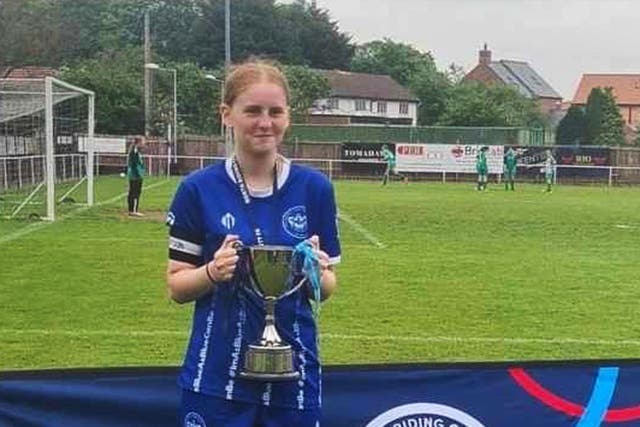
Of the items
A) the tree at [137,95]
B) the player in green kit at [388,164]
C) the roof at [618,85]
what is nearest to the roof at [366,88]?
the tree at [137,95]

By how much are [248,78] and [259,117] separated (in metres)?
0.13

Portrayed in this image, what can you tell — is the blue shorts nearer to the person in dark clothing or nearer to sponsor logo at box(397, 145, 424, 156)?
the person in dark clothing

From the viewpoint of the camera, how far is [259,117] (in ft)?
11.8

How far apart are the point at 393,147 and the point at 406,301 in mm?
44781

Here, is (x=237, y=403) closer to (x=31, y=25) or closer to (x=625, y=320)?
(x=625, y=320)

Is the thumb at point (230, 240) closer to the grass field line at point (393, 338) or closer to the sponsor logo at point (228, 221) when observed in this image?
the sponsor logo at point (228, 221)

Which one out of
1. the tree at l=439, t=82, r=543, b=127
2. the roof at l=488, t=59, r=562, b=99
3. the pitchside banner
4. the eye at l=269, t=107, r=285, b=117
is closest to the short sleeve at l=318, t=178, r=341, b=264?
the eye at l=269, t=107, r=285, b=117

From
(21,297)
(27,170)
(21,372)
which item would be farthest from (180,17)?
(21,372)

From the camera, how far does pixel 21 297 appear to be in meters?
13.0

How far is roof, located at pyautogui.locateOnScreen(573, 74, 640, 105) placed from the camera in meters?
156

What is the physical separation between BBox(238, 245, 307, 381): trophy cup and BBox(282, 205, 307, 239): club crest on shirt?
121 millimetres

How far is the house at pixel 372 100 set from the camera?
12131 cm

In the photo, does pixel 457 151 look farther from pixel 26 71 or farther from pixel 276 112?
pixel 276 112

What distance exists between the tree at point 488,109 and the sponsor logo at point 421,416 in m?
89.4
